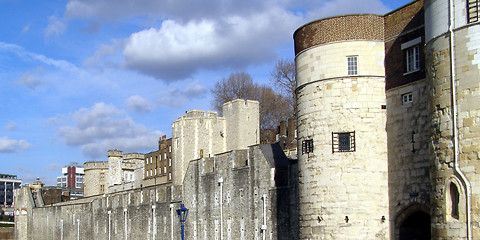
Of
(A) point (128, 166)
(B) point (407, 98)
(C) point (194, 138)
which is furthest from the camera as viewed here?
(A) point (128, 166)

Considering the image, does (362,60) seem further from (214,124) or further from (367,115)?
(214,124)

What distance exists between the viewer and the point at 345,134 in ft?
86.6

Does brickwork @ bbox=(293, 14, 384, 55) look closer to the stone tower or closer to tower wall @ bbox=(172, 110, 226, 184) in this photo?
the stone tower

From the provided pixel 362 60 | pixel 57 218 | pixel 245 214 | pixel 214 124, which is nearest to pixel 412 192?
pixel 362 60

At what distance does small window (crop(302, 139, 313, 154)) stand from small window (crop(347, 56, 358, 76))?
3.44 m

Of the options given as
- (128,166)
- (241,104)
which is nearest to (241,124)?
(241,104)

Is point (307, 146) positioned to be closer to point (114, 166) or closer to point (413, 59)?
point (413, 59)

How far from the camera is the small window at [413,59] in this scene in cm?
2503

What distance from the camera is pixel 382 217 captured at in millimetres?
25828

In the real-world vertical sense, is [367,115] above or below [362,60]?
below

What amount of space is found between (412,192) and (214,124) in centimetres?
3960

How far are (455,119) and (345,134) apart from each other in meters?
6.12

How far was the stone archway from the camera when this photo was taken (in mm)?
25578

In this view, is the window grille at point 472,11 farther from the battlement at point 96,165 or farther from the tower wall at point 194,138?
the battlement at point 96,165
